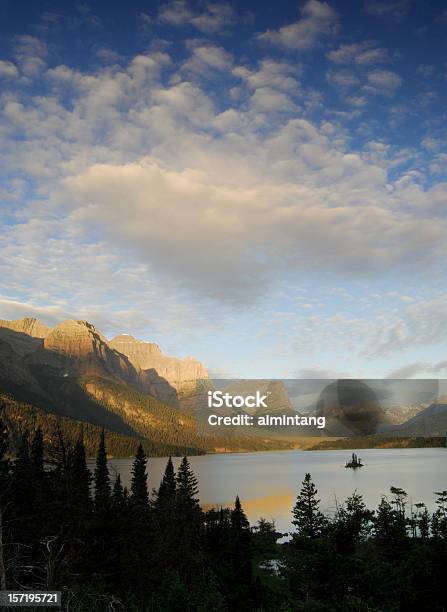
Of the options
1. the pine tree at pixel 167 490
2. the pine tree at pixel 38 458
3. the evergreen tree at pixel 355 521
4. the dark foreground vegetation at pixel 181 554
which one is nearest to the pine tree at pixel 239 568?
the dark foreground vegetation at pixel 181 554

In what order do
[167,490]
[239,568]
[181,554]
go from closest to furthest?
[181,554] < [239,568] < [167,490]

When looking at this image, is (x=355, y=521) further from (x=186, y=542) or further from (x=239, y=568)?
(x=186, y=542)

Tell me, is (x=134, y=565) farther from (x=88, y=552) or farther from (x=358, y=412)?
(x=358, y=412)

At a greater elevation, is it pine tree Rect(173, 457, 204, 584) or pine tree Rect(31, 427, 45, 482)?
pine tree Rect(31, 427, 45, 482)

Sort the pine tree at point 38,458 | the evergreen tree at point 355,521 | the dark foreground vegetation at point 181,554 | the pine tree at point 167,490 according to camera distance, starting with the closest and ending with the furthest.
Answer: the dark foreground vegetation at point 181,554 → the pine tree at point 38,458 → the evergreen tree at point 355,521 → the pine tree at point 167,490

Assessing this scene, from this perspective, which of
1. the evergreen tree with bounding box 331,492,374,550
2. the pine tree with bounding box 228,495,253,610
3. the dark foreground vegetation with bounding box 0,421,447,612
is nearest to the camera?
the dark foreground vegetation with bounding box 0,421,447,612

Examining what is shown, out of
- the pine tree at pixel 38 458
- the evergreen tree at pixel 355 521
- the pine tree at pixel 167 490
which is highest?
the pine tree at pixel 38 458

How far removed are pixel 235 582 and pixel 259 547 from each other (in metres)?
27.5

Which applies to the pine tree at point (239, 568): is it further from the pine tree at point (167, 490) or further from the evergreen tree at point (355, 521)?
the evergreen tree at point (355, 521)

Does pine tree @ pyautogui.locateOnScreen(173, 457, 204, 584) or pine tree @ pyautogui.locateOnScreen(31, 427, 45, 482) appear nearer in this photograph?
pine tree @ pyautogui.locateOnScreen(31, 427, 45, 482)

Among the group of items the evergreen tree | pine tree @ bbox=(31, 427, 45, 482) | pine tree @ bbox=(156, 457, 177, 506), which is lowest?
the evergreen tree

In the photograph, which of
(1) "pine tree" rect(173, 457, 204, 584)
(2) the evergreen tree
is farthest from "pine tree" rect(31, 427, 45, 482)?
(2) the evergreen tree

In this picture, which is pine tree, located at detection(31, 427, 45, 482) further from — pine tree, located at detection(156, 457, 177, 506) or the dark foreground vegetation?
pine tree, located at detection(156, 457, 177, 506)

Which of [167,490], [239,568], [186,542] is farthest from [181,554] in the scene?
[167,490]
